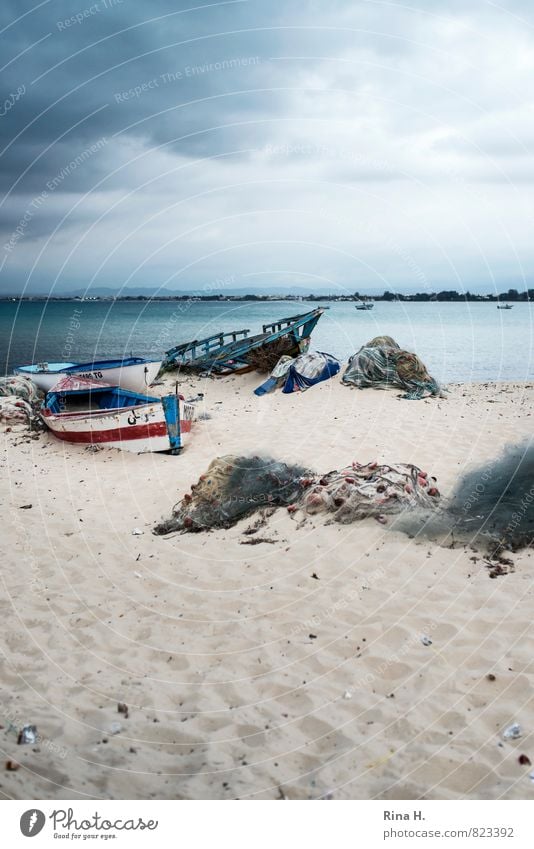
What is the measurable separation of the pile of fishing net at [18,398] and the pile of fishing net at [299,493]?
10029 millimetres

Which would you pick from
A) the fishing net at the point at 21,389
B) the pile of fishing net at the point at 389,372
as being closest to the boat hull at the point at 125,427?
the fishing net at the point at 21,389

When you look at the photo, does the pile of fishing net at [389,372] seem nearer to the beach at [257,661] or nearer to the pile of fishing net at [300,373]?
the pile of fishing net at [300,373]

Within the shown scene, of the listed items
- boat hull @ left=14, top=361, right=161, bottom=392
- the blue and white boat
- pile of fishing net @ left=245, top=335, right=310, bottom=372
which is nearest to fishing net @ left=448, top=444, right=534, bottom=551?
pile of fishing net @ left=245, top=335, right=310, bottom=372

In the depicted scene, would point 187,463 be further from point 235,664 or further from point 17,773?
point 17,773

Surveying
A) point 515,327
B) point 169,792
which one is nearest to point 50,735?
point 169,792

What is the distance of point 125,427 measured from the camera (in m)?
13.4

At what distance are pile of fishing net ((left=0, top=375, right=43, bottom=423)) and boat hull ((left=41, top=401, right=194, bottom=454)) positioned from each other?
3.44 meters

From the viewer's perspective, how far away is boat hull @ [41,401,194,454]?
1312cm

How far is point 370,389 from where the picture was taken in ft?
59.6

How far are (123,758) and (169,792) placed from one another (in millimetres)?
511

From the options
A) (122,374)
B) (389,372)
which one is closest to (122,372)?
A: (122,374)

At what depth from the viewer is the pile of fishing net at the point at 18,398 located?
17.0m

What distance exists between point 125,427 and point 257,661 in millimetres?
9207

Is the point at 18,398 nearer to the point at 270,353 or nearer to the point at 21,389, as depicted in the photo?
the point at 21,389
